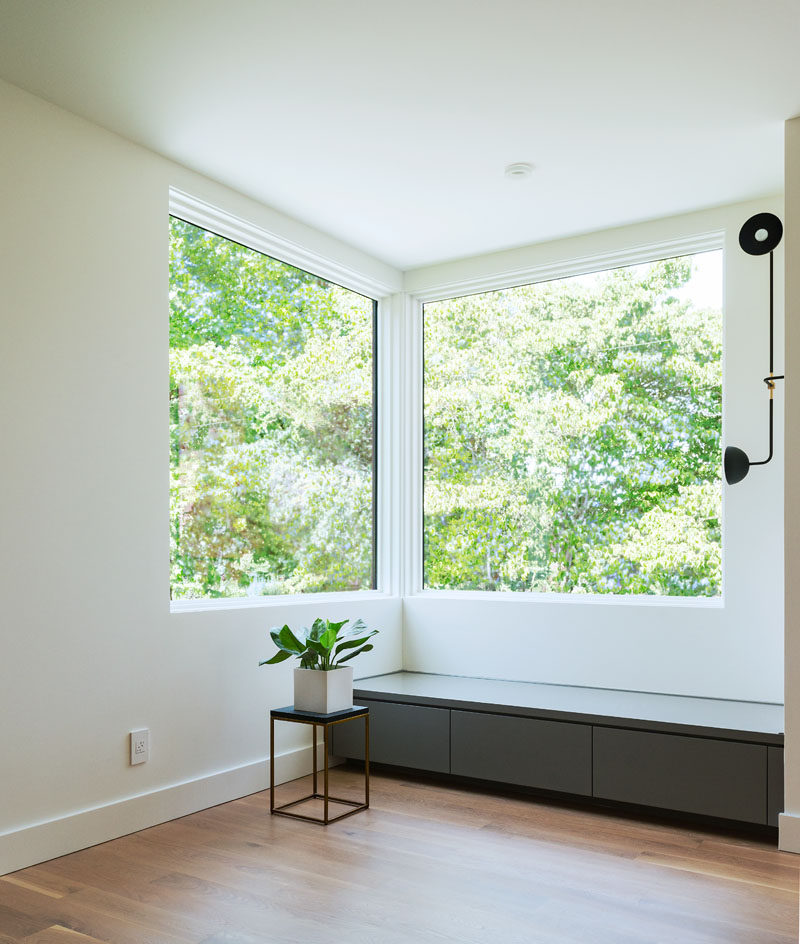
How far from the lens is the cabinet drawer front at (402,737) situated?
3.84m

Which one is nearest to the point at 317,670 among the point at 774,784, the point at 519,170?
the point at 774,784

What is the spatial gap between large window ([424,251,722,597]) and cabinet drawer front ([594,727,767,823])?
3.01ft

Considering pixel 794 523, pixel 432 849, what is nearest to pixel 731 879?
pixel 432 849

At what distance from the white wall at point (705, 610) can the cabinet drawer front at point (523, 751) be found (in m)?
0.66

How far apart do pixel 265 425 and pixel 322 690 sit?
1.29m

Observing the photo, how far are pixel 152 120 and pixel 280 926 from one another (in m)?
2.67

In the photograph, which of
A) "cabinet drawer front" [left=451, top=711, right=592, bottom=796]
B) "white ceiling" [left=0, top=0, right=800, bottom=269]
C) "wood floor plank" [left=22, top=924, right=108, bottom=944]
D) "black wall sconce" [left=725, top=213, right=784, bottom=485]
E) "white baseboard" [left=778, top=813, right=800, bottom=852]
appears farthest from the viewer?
"cabinet drawer front" [left=451, top=711, right=592, bottom=796]

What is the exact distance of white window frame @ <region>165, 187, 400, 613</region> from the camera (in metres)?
3.70

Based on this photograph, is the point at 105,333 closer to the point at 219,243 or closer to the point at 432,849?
the point at 219,243

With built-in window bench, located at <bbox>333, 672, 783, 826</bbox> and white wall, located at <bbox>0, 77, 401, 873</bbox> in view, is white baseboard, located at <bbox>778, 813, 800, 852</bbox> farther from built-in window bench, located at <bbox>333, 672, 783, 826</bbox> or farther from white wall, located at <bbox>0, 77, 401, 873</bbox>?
white wall, located at <bbox>0, 77, 401, 873</bbox>

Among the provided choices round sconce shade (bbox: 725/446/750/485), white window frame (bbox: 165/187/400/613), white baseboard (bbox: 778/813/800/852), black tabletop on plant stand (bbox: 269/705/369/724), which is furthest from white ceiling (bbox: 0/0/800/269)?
white baseboard (bbox: 778/813/800/852)

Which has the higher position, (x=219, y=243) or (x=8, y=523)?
(x=219, y=243)

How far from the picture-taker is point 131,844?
10.0ft

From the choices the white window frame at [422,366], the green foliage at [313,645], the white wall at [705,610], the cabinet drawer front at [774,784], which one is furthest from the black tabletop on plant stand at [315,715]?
the cabinet drawer front at [774,784]
